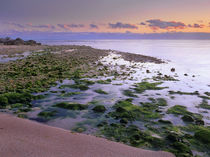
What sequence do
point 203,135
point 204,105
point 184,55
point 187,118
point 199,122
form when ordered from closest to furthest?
point 203,135 < point 199,122 < point 187,118 < point 204,105 < point 184,55

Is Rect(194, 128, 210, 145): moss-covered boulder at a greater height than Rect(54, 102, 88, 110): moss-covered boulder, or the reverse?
Rect(54, 102, 88, 110): moss-covered boulder

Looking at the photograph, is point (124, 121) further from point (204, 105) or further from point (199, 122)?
point (204, 105)

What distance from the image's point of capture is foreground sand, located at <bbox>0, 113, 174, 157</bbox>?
12.4 ft

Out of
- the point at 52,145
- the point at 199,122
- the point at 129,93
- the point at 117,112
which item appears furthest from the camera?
the point at 129,93

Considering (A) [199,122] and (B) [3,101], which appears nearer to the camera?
(A) [199,122]

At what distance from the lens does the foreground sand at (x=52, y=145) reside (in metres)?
3.78

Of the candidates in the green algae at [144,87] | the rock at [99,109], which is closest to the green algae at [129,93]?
the green algae at [144,87]

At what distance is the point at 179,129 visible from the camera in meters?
5.88

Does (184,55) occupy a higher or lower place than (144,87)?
higher

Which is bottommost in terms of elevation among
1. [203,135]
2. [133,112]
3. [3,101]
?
[203,135]

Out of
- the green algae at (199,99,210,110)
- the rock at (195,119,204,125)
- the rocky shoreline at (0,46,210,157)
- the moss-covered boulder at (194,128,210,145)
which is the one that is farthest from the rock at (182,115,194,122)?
the green algae at (199,99,210,110)

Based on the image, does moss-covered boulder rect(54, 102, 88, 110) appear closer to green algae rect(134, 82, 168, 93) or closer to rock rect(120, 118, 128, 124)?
rock rect(120, 118, 128, 124)

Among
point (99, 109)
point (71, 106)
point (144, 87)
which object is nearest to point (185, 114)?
point (99, 109)

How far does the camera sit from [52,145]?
165 inches
